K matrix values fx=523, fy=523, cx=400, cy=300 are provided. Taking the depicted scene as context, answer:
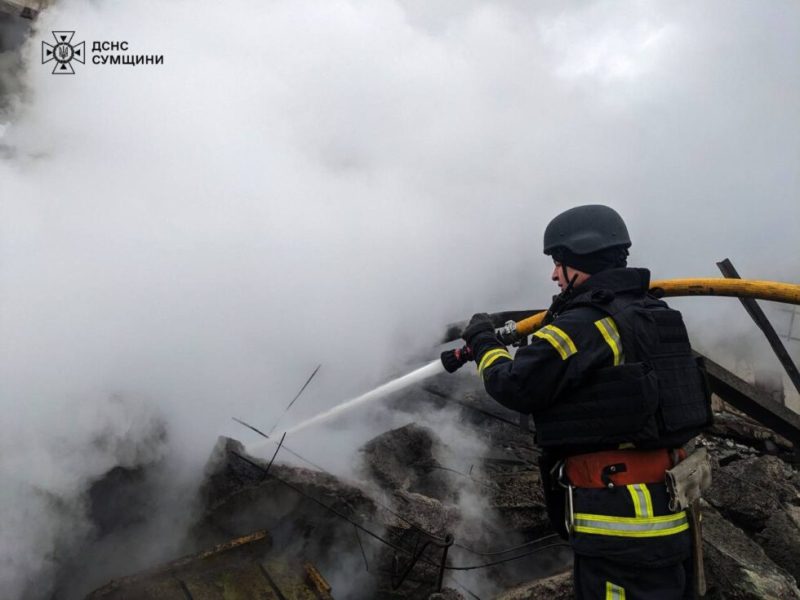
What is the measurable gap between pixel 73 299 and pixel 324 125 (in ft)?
9.18

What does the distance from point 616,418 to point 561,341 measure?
13.5 inches

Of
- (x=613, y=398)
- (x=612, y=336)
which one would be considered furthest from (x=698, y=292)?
(x=613, y=398)

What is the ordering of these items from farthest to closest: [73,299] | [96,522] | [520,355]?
[73,299] → [96,522] → [520,355]

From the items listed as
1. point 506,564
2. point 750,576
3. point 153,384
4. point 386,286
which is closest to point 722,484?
point 750,576

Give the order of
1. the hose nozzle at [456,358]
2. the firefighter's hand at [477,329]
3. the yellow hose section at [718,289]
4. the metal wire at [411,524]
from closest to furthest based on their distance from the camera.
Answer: the firefighter's hand at [477,329] < the hose nozzle at [456,358] < the yellow hose section at [718,289] < the metal wire at [411,524]

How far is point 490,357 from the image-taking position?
2.26 metres

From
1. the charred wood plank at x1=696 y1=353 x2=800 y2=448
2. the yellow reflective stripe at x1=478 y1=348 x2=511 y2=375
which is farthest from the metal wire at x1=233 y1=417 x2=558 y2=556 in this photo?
the charred wood plank at x1=696 y1=353 x2=800 y2=448

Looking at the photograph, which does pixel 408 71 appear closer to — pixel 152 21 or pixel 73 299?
pixel 152 21

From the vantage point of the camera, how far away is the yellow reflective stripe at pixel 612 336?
200 centimetres

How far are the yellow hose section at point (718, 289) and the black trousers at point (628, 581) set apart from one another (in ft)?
3.80

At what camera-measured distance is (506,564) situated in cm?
335

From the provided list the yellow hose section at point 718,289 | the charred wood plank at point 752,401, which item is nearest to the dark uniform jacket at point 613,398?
the yellow hose section at point 718,289

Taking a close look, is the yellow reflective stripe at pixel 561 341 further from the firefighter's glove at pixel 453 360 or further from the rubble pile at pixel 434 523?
the rubble pile at pixel 434 523

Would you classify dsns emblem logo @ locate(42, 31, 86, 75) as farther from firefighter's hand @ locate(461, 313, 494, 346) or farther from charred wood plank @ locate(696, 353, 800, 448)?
charred wood plank @ locate(696, 353, 800, 448)
